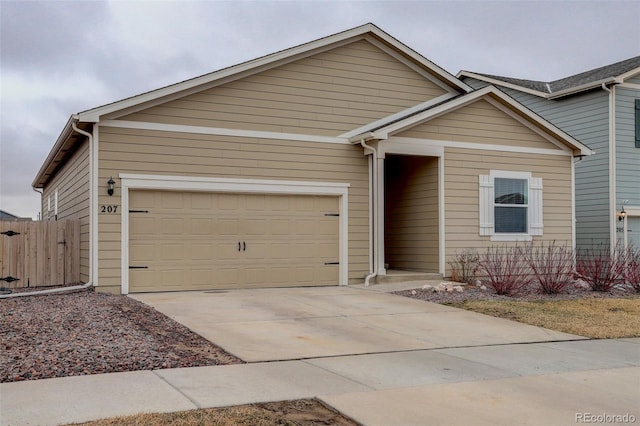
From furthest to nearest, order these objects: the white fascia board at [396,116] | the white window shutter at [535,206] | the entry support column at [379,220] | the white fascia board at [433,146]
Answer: the white window shutter at [535,206], the white fascia board at [396,116], the white fascia board at [433,146], the entry support column at [379,220]

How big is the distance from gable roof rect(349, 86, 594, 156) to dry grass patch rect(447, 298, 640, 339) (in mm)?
4330

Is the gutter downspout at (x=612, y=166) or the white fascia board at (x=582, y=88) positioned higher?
the white fascia board at (x=582, y=88)

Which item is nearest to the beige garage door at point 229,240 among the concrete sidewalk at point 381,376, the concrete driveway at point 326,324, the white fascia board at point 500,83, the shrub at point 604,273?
the concrete driveway at point 326,324

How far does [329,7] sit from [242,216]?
6.87 metres

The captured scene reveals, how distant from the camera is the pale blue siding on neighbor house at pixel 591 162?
18.7 meters

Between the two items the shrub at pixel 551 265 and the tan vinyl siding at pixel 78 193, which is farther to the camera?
the shrub at pixel 551 265

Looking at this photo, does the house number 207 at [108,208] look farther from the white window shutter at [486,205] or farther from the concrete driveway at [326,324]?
the white window shutter at [486,205]

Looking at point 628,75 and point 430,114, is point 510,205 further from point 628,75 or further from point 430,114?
point 628,75

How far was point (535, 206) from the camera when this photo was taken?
615 inches

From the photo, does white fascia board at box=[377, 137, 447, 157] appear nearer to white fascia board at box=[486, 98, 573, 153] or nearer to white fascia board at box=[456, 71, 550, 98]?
white fascia board at box=[486, 98, 573, 153]

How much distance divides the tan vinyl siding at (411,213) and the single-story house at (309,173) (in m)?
0.05

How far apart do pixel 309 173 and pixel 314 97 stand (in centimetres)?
178

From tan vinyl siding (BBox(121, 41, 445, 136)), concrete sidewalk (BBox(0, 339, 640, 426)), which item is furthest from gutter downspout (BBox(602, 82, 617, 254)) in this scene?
concrete sidewalk (BBox(0, 339, 640, 426))

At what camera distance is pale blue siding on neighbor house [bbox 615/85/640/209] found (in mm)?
18594
